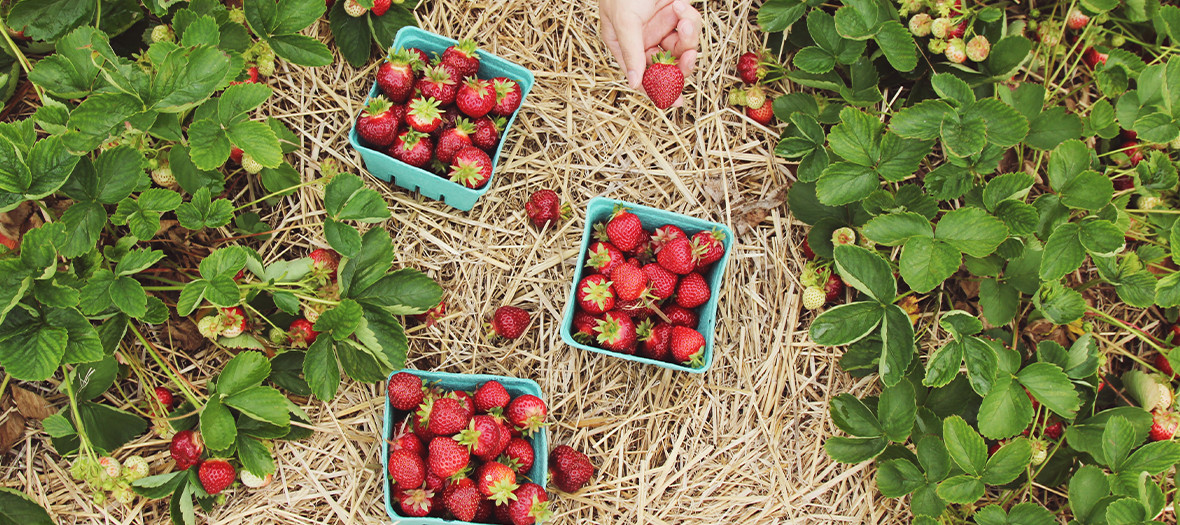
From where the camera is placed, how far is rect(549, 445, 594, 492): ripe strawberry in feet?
5.89

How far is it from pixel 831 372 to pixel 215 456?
1640 millimetres

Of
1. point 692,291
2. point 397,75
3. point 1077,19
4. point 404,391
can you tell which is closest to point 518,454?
point 404,391

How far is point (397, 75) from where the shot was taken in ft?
5.79

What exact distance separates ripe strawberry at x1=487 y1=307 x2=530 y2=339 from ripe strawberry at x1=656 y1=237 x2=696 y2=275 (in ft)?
1.35

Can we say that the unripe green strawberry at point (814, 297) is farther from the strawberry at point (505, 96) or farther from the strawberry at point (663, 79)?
the strawberry at point (505, 96)

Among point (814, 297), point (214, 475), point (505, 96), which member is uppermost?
point (505, 96)

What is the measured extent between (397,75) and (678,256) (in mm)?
850

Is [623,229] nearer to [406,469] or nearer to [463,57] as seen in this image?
[463,57]

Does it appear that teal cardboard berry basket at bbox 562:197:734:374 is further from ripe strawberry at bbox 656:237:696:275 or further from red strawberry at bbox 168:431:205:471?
red strawberry at bbox 168:431:205:471

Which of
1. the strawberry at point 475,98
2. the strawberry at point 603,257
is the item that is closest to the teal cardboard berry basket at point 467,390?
the strawberry at point 603,257

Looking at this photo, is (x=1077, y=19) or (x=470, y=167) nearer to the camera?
(x=470, y=167)

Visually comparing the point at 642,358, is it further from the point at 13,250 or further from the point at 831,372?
the point at 13,250

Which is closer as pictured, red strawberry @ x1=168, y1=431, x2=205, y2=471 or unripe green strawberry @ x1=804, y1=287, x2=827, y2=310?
red strawberry @ x1=168, y1=431, x2=205, y2=471

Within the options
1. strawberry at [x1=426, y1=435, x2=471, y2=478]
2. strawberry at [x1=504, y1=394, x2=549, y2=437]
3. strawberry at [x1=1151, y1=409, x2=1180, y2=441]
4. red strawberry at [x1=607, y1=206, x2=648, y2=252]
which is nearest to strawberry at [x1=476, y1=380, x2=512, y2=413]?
strawberry at [x1=504, y1=394, x2=549, y2=437]
